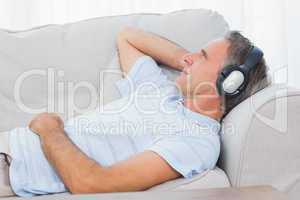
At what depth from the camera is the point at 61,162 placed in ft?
3.74

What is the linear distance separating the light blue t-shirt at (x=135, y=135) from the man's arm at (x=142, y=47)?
2.0 inches

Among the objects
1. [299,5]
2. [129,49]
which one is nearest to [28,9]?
[129,49]

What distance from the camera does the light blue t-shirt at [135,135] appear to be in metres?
1.17

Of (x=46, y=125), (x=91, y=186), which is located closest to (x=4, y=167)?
(x=46, y=125)

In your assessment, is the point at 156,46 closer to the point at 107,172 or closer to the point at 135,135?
the point at 135,135

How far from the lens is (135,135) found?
4.28 feet

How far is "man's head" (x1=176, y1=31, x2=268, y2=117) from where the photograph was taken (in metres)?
1.35

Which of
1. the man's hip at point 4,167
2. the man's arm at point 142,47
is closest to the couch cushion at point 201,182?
the man's hip at point 4,167

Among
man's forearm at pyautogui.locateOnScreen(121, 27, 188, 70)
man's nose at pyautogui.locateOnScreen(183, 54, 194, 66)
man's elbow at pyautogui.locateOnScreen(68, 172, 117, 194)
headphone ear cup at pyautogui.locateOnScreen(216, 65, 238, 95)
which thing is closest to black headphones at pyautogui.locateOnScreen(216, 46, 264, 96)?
headphone ear cup at pyautogui.locateOnScreen(216, 65, 238, 95)

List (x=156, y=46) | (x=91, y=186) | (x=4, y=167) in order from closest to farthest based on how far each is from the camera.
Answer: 1. (x=91, y=186)
2. (x=4, y=167)
3. (x=156, y=46)

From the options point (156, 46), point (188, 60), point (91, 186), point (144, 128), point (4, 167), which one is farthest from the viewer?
point (156, 46)

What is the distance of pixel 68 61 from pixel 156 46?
29 cm

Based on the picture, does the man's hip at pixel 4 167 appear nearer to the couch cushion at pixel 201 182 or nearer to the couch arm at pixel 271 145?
the couch cushion at pixel 201 182

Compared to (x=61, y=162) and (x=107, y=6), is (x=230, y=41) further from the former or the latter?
(x=107, y=6)
